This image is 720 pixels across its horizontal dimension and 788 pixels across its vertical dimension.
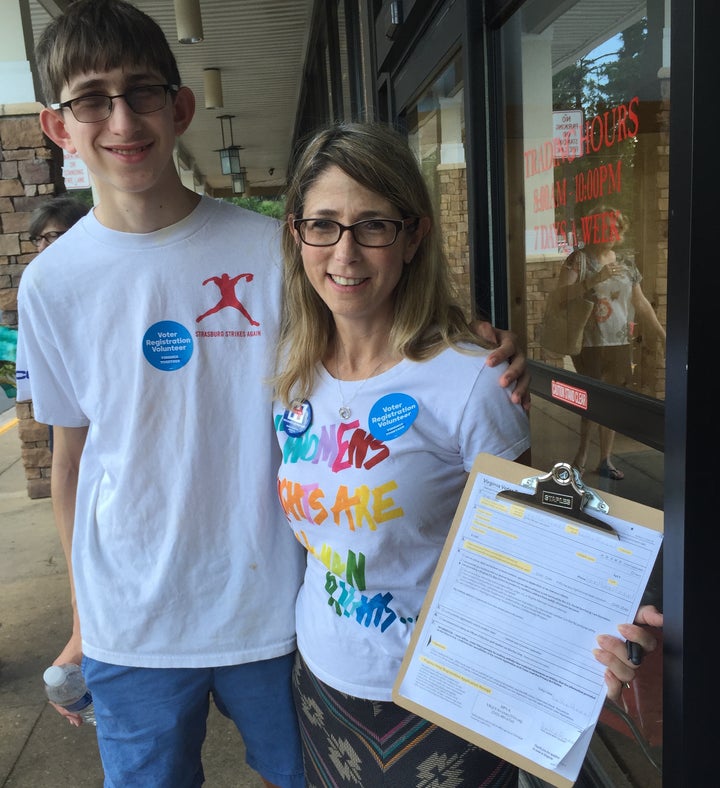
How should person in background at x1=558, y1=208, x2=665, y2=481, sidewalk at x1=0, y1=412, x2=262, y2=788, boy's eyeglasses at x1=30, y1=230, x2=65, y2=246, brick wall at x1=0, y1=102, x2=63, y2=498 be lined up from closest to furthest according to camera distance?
person in background at x1=558, y1=208, x2=665, y2=481
sidewalk at x1=0, y1=412, x2=262, y2=788
boy's eyeglasses at x1=30, y1=230, x2=65, y2=246
brick wall at x1=0, y1=102, x2=63, y2=498

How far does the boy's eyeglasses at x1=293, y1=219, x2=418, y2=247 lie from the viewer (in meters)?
1.36

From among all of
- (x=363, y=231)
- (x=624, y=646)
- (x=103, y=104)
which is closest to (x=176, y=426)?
(x=363, y=231)

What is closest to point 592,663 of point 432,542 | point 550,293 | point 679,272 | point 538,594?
point 538,594

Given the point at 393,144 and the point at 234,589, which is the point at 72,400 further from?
the point at 393,144

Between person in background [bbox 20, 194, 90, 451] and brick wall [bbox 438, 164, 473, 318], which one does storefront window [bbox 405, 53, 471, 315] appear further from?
person in background [bbox 20, 194, 90, 451]

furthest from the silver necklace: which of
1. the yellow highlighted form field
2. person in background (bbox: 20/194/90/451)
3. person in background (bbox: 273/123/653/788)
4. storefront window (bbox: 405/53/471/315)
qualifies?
person in background (bbox: 20/194/90/451)

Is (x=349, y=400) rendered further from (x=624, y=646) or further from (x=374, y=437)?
(x=624, y=646)

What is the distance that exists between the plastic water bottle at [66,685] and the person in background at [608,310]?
129 cm

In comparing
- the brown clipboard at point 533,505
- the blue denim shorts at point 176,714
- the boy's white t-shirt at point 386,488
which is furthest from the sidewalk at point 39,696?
the brown clipboard at point 533,505

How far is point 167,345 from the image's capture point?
4.93 ft

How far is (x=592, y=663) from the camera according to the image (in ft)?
3.25

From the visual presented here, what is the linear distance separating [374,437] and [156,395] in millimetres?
487

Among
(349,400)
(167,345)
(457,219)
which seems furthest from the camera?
(457,219)

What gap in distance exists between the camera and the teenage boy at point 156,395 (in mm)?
1482
